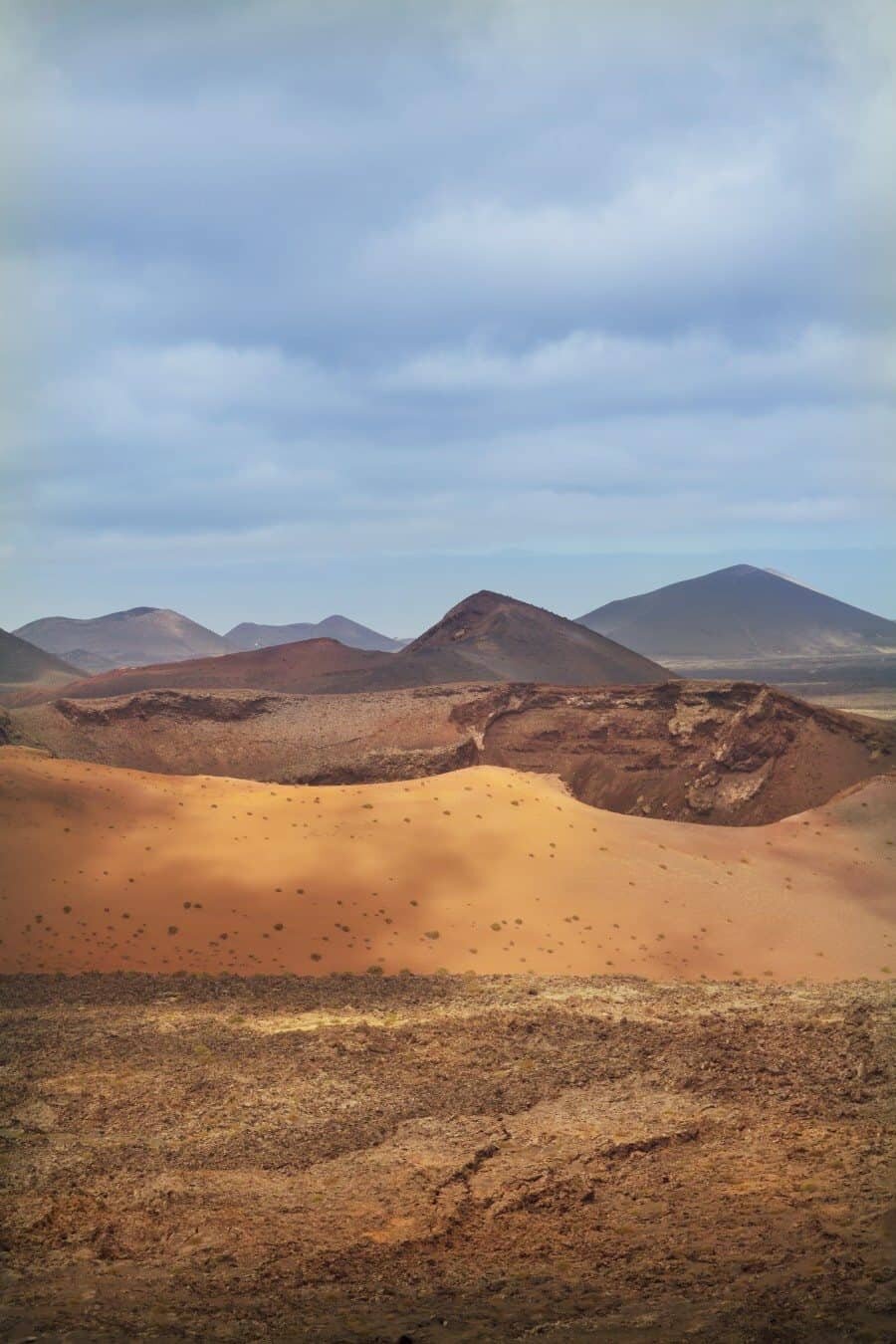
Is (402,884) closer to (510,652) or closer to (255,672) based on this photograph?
(510,652)

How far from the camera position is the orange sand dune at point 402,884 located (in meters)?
19.4

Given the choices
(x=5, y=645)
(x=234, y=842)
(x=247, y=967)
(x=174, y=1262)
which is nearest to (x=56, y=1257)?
(x=174, y=1262)

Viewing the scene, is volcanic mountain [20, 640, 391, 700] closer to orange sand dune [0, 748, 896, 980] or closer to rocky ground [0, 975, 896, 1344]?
orange sand dune [0, 748, 896, 980]

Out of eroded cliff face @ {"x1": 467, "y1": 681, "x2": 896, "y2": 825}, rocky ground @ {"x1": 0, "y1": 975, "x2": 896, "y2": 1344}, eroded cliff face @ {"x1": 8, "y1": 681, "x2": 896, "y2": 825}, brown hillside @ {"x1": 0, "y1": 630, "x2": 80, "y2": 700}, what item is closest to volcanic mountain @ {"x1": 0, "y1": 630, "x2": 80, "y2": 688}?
brown hillside @ {"x1": 0, "y1": 630, "x2": 80, "y2": 700}

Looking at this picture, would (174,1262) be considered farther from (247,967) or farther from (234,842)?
(234,842)

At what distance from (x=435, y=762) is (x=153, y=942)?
80.9 ft

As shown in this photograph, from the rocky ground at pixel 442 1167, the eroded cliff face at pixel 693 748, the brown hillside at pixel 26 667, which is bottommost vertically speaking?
the rocky ground at pixel 442 1167

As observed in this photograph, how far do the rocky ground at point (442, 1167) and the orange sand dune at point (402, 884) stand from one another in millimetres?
2753

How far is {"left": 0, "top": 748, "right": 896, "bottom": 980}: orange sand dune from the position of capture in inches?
765

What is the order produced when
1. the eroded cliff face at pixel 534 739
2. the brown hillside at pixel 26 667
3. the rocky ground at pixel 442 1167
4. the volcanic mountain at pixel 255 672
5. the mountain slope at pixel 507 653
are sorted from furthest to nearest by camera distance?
1. the brown hillside at pixel 26 667
2. the volcanic mountain at pixel 255 672
3. the mountain slope at pixel 507 653
4. the eroded cliff face at pixel 534 739
5. the rocky ground at pixel 442 1167

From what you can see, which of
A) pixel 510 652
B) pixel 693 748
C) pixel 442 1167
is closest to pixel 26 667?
pixel 510 652

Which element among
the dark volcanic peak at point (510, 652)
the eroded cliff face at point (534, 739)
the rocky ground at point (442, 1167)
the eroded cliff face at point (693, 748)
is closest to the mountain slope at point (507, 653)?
the dark volcanic peak at point (510, 652)

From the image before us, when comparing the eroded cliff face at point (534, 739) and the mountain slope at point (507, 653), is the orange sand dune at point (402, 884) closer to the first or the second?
the eroded cliff face at point (534, 739)

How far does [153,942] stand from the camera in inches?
746
